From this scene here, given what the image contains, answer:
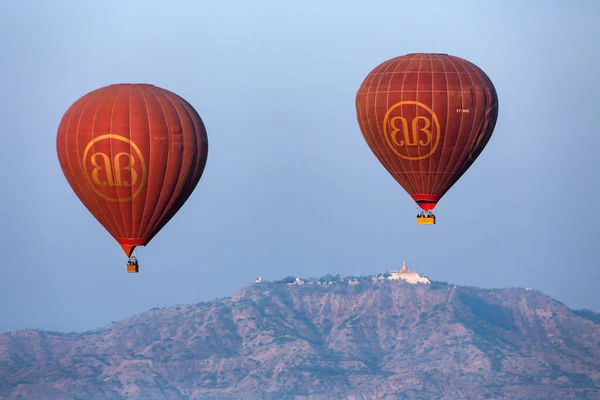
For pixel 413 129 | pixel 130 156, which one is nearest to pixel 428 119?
pixel 413 129

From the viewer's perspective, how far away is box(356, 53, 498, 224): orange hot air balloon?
315 feet

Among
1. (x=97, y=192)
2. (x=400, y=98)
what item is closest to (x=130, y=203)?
(x=97, y=192)

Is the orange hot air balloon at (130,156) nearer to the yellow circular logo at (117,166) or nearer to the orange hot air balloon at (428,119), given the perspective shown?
the yellow circular logo at (117,166)

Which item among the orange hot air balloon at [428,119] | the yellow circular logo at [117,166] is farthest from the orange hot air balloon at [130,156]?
the orange hot air balloon at [428,119]

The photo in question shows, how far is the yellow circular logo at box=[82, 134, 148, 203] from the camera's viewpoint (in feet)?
298

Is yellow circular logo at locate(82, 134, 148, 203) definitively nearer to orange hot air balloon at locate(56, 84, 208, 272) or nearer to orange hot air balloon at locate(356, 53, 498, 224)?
orange hot air balloon at locate(56, 84, 208, 272)

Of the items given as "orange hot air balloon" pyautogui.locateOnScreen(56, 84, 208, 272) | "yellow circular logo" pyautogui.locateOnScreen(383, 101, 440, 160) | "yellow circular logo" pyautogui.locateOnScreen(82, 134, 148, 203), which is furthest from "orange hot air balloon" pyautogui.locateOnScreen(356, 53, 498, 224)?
"yellow circular logo" pyautogui.locateOnScreen(82, 134, 148, 203)

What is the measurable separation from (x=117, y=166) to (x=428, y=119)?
19906mm

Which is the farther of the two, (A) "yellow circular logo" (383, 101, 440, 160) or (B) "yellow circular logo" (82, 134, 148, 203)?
(A) "yellow circular logo" (383, 101, 440, 160)

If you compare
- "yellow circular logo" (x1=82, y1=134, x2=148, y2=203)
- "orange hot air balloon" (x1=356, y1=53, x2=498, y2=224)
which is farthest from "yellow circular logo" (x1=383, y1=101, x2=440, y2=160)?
"yellow circular logo" (x1=82, y1=134, x2=148, y2=203)

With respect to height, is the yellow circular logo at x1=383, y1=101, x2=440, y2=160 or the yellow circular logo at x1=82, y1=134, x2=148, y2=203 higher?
the yellow circular logo at x1=383, y1=101, x2=440, y2=160

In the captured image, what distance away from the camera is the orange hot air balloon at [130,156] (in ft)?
299

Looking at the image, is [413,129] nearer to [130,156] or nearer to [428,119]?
[428,119]

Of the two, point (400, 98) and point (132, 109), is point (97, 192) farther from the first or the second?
point (400, 98)
